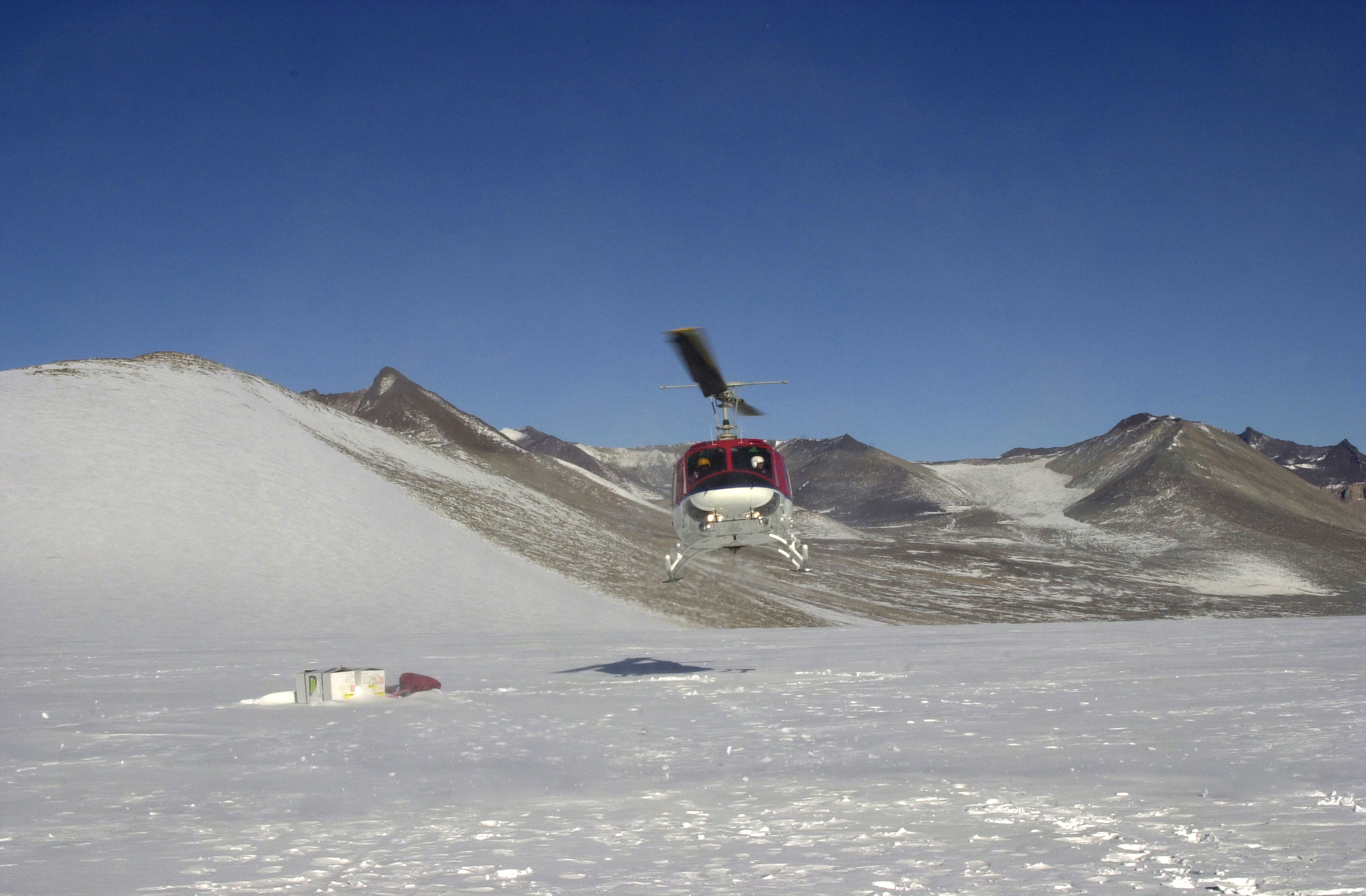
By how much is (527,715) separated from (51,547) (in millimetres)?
40971

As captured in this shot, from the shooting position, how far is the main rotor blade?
16.2m

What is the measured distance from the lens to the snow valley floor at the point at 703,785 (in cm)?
739

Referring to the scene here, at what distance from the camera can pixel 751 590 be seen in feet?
233

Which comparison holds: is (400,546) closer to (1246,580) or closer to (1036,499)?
(1246,580)

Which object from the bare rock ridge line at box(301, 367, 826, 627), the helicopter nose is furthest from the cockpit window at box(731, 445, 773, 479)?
the bare rock ridge line at box(301, 367, 826, 627)

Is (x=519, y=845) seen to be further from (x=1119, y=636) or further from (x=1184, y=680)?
(x=1119, y=636)

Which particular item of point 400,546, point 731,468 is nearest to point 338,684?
point 731,468

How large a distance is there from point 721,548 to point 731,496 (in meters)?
1.69

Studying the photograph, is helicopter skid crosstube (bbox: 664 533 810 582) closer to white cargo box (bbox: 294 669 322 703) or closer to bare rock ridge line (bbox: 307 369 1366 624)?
white cargo box (bbox: 294 669 322 703)

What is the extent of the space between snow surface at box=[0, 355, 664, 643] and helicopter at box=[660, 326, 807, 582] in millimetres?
26080

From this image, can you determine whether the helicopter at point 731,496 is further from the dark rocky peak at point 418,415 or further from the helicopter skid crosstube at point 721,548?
the dark rocky peak at point 418,415

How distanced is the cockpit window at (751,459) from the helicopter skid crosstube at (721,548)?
4.31 feet

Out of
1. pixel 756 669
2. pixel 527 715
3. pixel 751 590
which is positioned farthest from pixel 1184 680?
pixel 751 590

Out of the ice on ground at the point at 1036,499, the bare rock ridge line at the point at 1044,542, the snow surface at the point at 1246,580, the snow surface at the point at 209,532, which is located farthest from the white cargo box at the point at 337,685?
the ice on ground at the point at 1036,499
